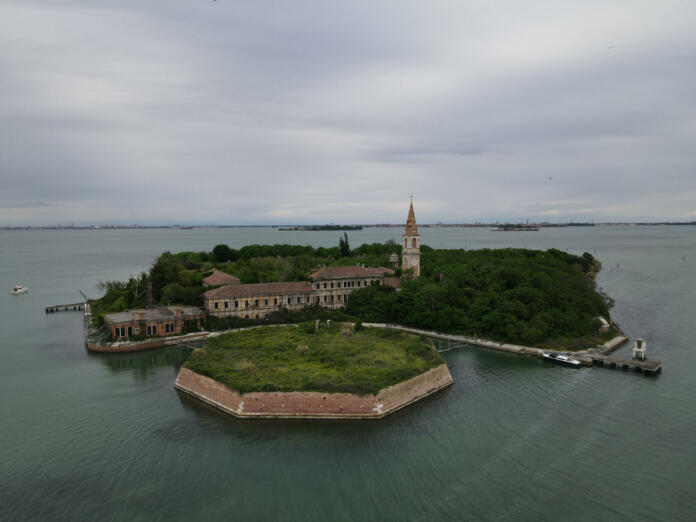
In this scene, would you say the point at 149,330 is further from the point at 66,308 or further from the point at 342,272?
the point at 66,308

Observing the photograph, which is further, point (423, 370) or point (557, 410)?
point (423, 370)

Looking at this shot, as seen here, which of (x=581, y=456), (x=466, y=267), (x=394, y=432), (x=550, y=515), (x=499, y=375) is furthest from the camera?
(x=466, y=267)

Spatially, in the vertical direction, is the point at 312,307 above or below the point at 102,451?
above

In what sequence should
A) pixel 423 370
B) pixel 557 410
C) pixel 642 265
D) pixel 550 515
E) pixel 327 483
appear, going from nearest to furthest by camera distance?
pixel 550 515
pixel 327 483
pixel 557 410
pixel 423 370
pixel 642 265

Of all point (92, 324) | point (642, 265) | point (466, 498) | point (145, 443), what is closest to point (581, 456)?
point (466, 498)

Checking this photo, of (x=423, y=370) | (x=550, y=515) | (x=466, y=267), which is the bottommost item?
(x=550, y=515)

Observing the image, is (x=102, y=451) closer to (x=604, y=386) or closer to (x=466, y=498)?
(x=466, y=498)

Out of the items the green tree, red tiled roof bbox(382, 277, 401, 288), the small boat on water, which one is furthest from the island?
the green tree
